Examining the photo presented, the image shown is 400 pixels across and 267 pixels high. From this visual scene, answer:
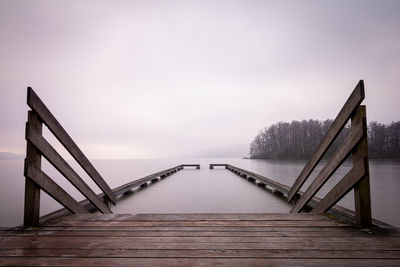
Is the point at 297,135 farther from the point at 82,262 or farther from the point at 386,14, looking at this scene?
the point at 82,262

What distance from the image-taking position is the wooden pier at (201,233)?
1.47m

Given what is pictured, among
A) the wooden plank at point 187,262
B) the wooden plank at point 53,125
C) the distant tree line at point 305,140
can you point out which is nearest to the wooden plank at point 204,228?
the wooden plank at point 187,262

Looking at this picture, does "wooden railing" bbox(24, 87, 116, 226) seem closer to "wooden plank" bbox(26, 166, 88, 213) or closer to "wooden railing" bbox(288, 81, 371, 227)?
"wooden plank" bbox(26, 166, 88, 213)

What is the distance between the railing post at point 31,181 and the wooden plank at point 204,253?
57 centimetres

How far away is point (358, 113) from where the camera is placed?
200cm

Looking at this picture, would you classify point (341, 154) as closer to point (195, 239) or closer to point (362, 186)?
point (362, 186)

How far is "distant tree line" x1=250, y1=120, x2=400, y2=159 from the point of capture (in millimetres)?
55906

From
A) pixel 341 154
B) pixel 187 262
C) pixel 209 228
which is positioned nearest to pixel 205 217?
pixel 209 228

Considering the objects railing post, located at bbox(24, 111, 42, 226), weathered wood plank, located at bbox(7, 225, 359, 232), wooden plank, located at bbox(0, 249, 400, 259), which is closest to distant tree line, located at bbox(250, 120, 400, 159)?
weathered wood plank, located at bbox(7, 225, 359, 232)

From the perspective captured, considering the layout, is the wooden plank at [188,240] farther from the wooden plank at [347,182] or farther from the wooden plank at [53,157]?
the wooden plank at [53,157]

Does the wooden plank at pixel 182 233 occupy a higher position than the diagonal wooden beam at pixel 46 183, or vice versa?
the diagonal wooden beam at pixel 46 183

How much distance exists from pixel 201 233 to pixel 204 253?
1.46 feet

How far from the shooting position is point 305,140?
66.8 metres

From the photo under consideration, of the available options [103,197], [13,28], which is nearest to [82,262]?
[103,197]
